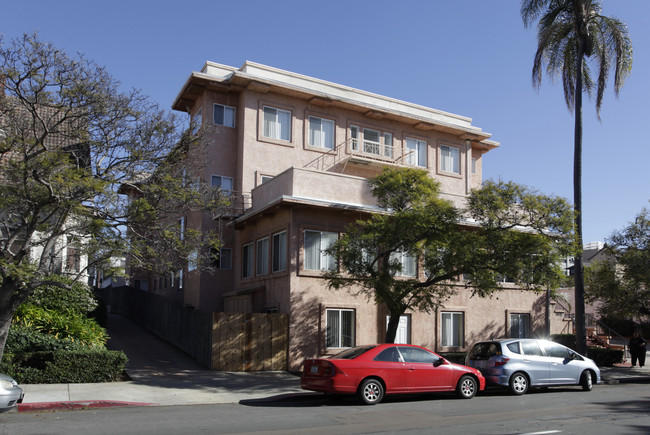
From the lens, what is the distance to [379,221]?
1775 cm

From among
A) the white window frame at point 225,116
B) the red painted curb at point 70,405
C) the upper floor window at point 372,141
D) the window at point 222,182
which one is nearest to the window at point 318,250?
the window at point 222,182

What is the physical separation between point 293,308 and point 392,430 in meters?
10.1

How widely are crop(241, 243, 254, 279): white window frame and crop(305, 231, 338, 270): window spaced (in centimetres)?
395

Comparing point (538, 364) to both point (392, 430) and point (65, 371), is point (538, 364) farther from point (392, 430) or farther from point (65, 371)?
point (65, 371)

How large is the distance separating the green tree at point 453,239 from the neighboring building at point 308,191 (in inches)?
107

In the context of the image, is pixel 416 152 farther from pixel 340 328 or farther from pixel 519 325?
pixel 340 328

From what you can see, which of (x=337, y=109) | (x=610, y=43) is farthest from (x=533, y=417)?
(x=337, y=109)

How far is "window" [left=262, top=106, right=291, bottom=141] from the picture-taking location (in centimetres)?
2625

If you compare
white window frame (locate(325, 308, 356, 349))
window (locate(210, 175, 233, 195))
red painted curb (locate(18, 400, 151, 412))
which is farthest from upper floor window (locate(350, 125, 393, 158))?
red painted curb (locate(18, 400, 151, 412))

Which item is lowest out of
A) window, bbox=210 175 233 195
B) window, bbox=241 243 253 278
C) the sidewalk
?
the sidewalk

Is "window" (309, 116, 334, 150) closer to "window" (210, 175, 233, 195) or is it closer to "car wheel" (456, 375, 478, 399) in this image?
"window" (210, 175, 233, 195)

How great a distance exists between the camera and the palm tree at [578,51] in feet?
72.6

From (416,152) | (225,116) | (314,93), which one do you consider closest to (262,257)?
(225,116)

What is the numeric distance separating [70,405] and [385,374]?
7.03m
